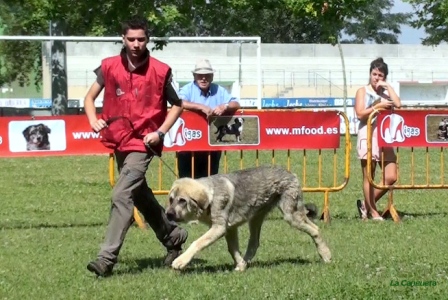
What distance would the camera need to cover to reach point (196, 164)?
11508 millimetres

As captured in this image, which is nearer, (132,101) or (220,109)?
(132,101)

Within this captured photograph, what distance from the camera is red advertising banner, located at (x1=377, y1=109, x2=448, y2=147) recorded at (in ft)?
40.0

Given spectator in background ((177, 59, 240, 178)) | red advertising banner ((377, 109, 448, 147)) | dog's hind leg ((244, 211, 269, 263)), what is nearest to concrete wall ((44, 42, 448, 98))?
red advertising banner ((377, 109, 448, 147))

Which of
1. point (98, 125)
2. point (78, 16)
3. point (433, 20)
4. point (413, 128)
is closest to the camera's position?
point (98, 125)

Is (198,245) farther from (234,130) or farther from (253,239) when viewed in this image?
(234,130)

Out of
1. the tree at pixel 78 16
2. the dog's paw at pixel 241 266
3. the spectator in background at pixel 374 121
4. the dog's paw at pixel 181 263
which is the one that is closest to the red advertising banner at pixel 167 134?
the spectator in background at pixel 374 121

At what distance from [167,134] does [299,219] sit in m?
3.22

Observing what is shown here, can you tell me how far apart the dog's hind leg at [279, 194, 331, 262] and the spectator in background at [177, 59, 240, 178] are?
2397 mm

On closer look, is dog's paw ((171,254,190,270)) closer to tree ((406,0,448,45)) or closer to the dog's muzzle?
the dog's muzzle

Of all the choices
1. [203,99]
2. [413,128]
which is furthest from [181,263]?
[413,128]

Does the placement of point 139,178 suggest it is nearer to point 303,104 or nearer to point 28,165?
point 28,165

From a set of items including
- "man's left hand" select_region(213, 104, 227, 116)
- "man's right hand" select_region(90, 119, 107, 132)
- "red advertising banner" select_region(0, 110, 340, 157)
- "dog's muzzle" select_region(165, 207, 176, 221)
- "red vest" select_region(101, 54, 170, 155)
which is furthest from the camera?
"red advertising banner" select_region(0, 110, 340, 157)

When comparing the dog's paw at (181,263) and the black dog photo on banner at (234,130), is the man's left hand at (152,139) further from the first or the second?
the black dog photo on banner at (234,130)

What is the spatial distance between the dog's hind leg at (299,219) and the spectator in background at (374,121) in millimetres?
3511
